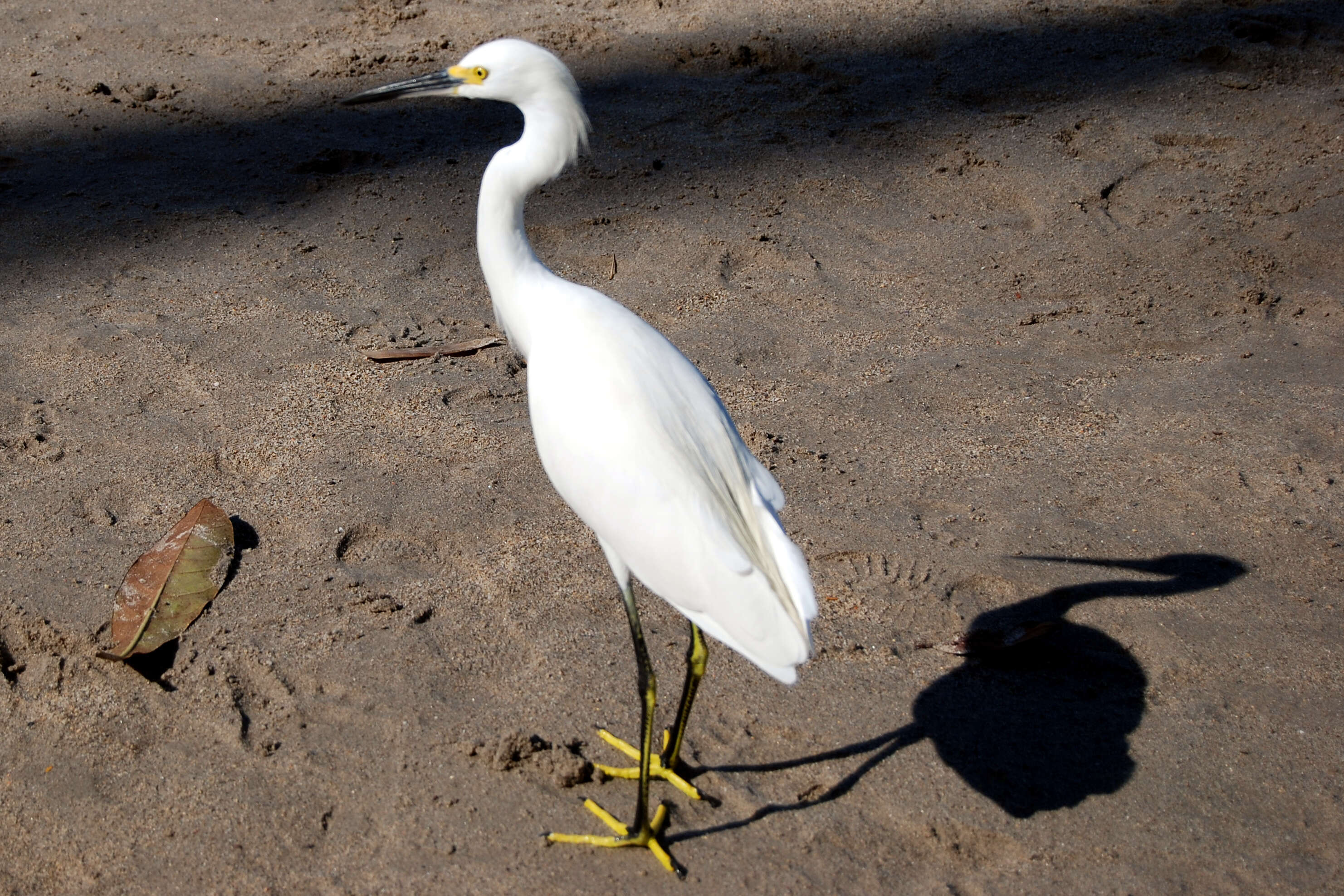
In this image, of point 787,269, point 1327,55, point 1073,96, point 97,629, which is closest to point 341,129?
point 787,269

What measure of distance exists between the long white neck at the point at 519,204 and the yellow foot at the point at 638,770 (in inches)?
32.2

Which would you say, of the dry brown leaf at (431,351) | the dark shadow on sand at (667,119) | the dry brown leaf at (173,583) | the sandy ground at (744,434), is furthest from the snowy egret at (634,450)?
the dark shadow on sand at (667,119)

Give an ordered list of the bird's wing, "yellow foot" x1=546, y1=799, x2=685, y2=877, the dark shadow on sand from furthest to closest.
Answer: the dark shadow on sand, "yellow foot" x1=546, y1=799, x2=685, y2=877, the bird's wing

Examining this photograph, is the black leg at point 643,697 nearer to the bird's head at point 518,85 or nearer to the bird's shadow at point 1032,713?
the bird's shadow at point 1032,713

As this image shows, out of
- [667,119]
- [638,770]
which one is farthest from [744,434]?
[667,119]

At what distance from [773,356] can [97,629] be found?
2.06 metres

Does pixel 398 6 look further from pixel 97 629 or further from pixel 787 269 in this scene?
pixel 97 629

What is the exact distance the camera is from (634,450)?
1.92 meters

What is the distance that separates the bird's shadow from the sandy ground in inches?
0.5

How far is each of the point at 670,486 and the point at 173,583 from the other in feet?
4.19

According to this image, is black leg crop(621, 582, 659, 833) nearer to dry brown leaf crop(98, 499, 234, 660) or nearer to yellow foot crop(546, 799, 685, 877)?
yellow foot crop(546, 799, 685, 877)

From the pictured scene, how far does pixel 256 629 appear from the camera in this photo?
7.76 ft

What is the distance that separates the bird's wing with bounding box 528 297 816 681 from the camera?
1.85 metres

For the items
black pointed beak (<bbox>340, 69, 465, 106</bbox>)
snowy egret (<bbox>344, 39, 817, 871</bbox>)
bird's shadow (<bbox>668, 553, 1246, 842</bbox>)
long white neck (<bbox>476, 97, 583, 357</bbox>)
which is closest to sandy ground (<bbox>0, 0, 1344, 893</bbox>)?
bird's shadow (<bbox>668, 553, 1246, 842</bbox>)
